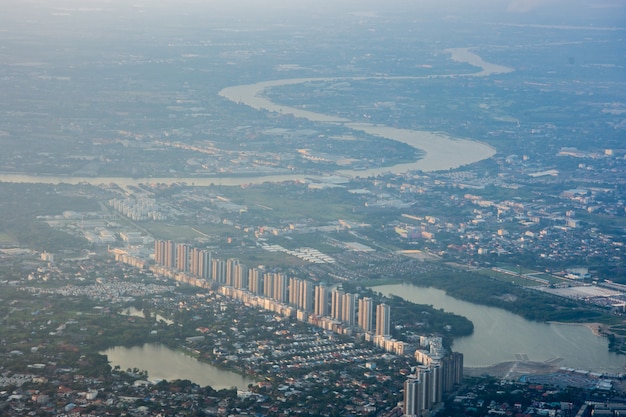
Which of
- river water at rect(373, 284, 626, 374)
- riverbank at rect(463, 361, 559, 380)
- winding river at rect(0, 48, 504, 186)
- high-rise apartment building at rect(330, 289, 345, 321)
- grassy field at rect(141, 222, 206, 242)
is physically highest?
high-rise apartment building at rect(330, 289, 345, 321)

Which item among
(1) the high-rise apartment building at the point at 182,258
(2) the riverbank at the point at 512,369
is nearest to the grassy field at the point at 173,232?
(1) the high-rise apartment building at the point at 182,258

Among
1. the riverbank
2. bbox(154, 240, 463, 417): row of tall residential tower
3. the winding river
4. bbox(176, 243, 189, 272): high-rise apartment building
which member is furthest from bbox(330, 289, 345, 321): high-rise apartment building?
the winding river

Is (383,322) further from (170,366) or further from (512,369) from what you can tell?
(170,366)

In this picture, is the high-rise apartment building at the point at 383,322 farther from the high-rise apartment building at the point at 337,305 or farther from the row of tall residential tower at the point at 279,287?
the high-rise apartment building at the point at 337,305

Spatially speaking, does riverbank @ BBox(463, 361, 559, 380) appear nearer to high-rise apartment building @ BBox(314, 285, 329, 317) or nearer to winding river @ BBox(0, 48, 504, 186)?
high-rise apartment building @ BBox(314, 285, 329, 317)

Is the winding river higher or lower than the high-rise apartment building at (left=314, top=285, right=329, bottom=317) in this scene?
lower

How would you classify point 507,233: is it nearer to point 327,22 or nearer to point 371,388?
point 371,388

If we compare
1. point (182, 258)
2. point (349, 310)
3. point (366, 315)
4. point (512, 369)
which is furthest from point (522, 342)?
point (182, 258)
